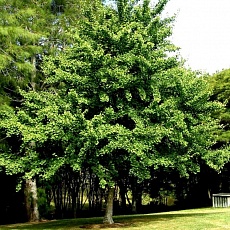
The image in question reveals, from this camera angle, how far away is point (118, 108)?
1061 cm

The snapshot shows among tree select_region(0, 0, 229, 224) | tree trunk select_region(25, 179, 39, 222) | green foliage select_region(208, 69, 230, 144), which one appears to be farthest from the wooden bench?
tree trunk select_region(25, 179, 39, 222)

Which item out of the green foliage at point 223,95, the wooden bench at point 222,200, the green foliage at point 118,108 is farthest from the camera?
the green foliage at point 223,95

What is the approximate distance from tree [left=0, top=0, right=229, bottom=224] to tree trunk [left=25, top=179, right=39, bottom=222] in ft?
17.2

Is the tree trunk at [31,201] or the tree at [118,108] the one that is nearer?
the tree at [118,108]

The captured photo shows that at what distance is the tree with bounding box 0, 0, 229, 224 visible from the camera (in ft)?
32.3

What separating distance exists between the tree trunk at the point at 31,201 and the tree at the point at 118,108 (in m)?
5.23

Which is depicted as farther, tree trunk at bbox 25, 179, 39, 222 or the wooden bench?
the wooden bench

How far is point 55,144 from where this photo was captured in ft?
36.6

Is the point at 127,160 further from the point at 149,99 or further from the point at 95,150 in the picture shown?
the point at 149,99

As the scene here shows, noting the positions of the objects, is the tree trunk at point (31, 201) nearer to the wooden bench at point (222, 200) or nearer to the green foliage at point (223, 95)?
the wooden bench at point (222, 200)

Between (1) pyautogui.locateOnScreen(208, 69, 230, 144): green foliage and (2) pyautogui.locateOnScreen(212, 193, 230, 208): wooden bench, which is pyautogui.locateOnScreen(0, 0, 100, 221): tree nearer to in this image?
(2) pyautogui.locateOnScreen(212, 193, 230, 208): wooden bench

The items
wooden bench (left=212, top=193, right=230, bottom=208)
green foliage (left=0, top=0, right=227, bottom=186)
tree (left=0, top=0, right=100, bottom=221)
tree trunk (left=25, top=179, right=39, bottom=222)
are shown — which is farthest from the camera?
wooden bench (left=212, top=193, right=230, bottom=208)

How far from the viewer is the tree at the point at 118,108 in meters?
9.85

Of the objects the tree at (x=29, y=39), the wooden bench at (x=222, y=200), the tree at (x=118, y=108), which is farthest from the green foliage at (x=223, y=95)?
the tree at (x=29, y=39)
